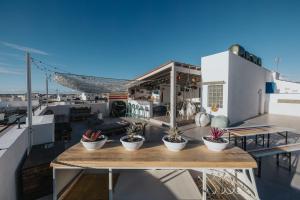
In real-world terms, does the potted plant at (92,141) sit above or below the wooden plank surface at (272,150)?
above

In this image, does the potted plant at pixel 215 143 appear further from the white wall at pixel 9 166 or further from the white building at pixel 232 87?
the white building at pixel 232 87

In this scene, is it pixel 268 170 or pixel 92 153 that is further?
pixel 268 170

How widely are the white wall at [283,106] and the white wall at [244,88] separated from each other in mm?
1449

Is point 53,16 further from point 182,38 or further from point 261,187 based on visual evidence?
point 182,38

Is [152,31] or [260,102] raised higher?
[152,31]

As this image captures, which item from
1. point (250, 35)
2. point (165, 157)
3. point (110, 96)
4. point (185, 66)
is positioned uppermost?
point (250, 35)

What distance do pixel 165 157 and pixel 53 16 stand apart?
835 cm

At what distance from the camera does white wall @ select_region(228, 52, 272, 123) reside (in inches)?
280

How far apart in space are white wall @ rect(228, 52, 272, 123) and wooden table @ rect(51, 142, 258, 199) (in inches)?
247

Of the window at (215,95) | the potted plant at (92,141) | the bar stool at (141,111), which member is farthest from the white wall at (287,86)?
the potted plant at (92,141)

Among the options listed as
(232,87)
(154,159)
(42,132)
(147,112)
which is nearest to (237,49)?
(232,87)

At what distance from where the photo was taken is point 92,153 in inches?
62.7

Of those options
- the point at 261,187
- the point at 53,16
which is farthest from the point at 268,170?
the point at 53,16

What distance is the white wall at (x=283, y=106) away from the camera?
1070cm
